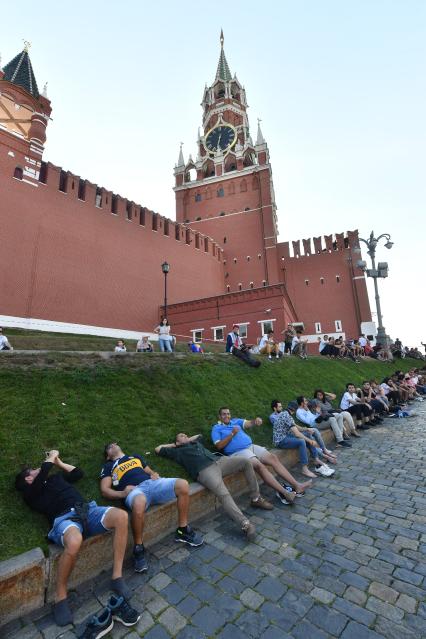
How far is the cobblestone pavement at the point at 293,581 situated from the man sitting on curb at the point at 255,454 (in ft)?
0.90

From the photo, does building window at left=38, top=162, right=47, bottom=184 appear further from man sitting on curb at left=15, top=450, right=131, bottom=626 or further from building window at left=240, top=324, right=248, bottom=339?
man sitting on curb at left=15, top=450, right=131, bottom=626

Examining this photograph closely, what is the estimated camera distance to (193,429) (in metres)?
6.01

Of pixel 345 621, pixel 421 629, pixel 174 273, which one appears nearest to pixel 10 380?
pixel 345 621

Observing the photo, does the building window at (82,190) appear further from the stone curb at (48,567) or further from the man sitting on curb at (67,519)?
the stone curb at (48,567)

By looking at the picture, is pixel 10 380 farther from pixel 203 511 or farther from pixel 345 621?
pixel 345 621

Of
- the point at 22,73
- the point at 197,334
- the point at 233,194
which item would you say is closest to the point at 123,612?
the point at 197,334

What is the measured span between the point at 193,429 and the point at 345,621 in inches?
149

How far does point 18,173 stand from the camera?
2105 cm

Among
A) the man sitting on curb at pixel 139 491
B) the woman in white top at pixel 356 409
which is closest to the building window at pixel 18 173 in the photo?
the man sitting on curb at pixel 139 491

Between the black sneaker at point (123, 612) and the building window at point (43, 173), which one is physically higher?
the building window at point (43, 173)

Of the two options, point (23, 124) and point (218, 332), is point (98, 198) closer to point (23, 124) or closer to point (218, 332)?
point (23, 124)

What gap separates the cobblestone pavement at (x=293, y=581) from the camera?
2529mm

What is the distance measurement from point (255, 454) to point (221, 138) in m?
50.2

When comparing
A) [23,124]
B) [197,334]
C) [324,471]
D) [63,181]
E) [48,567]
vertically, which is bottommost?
[324,471]
